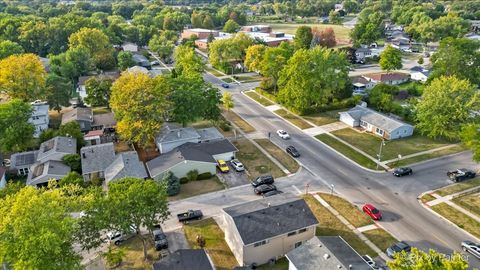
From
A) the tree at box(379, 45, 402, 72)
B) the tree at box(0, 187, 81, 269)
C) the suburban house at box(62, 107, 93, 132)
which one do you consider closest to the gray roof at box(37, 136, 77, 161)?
the suburban house at box(62, 107, 93, 132)

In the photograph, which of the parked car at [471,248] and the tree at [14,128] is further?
the tree at [14,128]

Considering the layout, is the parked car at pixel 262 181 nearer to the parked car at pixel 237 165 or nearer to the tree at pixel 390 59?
the parked car at pixel 237 165

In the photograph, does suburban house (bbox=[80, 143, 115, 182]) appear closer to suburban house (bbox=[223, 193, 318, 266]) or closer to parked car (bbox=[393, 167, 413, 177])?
suburban house (bbox=[223, 193, 318, 266])

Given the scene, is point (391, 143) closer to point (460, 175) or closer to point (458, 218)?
point (460, 175)

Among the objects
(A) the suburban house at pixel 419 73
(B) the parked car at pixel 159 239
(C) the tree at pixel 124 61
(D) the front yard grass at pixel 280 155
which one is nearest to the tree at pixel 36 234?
(B) the parked car at pixel 159 239

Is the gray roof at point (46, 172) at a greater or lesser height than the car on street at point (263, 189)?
greater

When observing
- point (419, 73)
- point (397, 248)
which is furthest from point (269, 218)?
point (419, 73)
